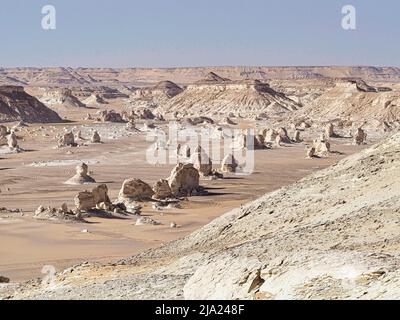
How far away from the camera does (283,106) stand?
10900 cm

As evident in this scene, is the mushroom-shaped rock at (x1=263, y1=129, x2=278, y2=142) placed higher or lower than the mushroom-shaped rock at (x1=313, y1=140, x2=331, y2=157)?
higher

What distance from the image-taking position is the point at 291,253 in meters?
8.76

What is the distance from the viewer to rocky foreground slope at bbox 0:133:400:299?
25.2ft

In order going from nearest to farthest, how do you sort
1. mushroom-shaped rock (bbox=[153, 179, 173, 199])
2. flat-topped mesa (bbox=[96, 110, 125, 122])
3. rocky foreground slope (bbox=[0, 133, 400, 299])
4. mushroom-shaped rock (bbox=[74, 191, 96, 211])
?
rocky foreground slope (bbox=[0, 133, 400, 299]), mushroom-shaped rock (bbox=[74, 191, 96, 211]), mushroom-shaped rock (bbox=[153, 179, 173, 199]), flat-topped mesa (bbox=[96, 110, 125, 122])

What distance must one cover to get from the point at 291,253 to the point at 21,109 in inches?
3503

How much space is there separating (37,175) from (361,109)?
5579 centimetres

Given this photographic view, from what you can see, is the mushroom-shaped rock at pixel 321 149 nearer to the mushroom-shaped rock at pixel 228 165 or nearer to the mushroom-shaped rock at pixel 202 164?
the mushroom-shaped rock at pixel 228 165

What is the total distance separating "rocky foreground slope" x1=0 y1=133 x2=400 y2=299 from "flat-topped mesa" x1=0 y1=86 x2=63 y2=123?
78.2 m

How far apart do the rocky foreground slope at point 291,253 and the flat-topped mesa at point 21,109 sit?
78182 millimetres

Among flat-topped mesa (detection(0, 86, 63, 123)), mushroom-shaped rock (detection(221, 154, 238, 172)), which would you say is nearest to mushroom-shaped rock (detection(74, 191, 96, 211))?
mushroom-shaped rock (detection(221, 154, 238, 172))

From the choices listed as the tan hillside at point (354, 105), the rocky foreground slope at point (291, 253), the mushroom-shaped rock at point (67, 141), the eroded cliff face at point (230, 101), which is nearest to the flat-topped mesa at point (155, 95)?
the eroded cliff face at point (230, 101)

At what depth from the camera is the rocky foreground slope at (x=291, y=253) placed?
7.67 m

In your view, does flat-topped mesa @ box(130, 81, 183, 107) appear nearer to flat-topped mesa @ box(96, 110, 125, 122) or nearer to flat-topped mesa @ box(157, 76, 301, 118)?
flat-topped mesa @ box(157, 76, 301, 118)
